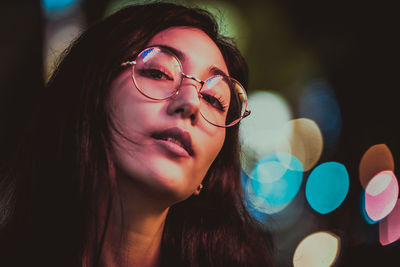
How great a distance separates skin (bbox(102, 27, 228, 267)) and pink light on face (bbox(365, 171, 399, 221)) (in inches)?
59.8

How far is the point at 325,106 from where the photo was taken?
3.97 meters

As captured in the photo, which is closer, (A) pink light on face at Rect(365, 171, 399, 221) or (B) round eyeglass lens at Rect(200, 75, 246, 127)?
(B) round eyeglass lens at Rect(200, 75, 246, 127)

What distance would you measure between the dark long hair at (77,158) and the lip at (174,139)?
0.65ft

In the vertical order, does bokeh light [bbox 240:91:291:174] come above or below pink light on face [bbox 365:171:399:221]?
below

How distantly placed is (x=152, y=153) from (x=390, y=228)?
63.4 inches

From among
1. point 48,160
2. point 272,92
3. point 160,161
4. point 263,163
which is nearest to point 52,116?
point 48,160

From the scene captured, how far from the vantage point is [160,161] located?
1199 millimetres

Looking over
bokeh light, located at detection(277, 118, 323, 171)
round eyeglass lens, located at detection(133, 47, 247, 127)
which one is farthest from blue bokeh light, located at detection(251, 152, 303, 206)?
round eyeglass lens, located at detection(133, 47, 247, 127)

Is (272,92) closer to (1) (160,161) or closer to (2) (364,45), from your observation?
(2) (364,45)

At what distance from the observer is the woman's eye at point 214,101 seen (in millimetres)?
1381

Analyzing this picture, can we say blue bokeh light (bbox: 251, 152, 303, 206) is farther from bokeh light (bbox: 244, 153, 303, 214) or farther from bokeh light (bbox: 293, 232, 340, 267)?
bokeh light (bbox: 293, 232, 340, 267)

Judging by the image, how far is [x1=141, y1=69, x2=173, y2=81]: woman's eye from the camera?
4.14 feet

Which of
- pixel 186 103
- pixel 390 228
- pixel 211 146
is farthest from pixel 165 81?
pixel 390 228

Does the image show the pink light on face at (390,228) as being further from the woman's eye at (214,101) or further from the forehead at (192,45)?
the forehead at (192,45)
